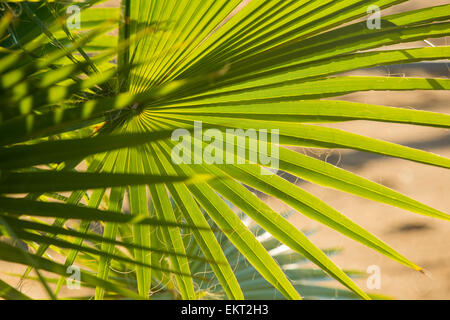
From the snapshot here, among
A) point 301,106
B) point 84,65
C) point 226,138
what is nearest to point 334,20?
point 301,106

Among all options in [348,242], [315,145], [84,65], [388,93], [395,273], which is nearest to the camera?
[84,65]

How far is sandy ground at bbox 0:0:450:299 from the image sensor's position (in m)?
2.36

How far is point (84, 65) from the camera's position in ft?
1.44

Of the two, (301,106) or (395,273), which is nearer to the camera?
(301,106)

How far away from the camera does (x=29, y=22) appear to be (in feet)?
2.65

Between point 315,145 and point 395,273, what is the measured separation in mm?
1940

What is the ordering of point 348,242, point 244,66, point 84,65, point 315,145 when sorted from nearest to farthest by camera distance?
1. point 84,65
2. point 244,66
3. point 315,145
4. point 348,242

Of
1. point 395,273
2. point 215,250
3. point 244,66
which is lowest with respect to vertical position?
point 395,273

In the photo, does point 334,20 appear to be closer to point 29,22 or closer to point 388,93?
point 29,22

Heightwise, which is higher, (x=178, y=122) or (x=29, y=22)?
(x=29, y=22)

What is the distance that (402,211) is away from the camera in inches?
101

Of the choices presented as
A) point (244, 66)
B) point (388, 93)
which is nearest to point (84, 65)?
point (244, 66)

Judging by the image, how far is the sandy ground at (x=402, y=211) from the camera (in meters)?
2.36
